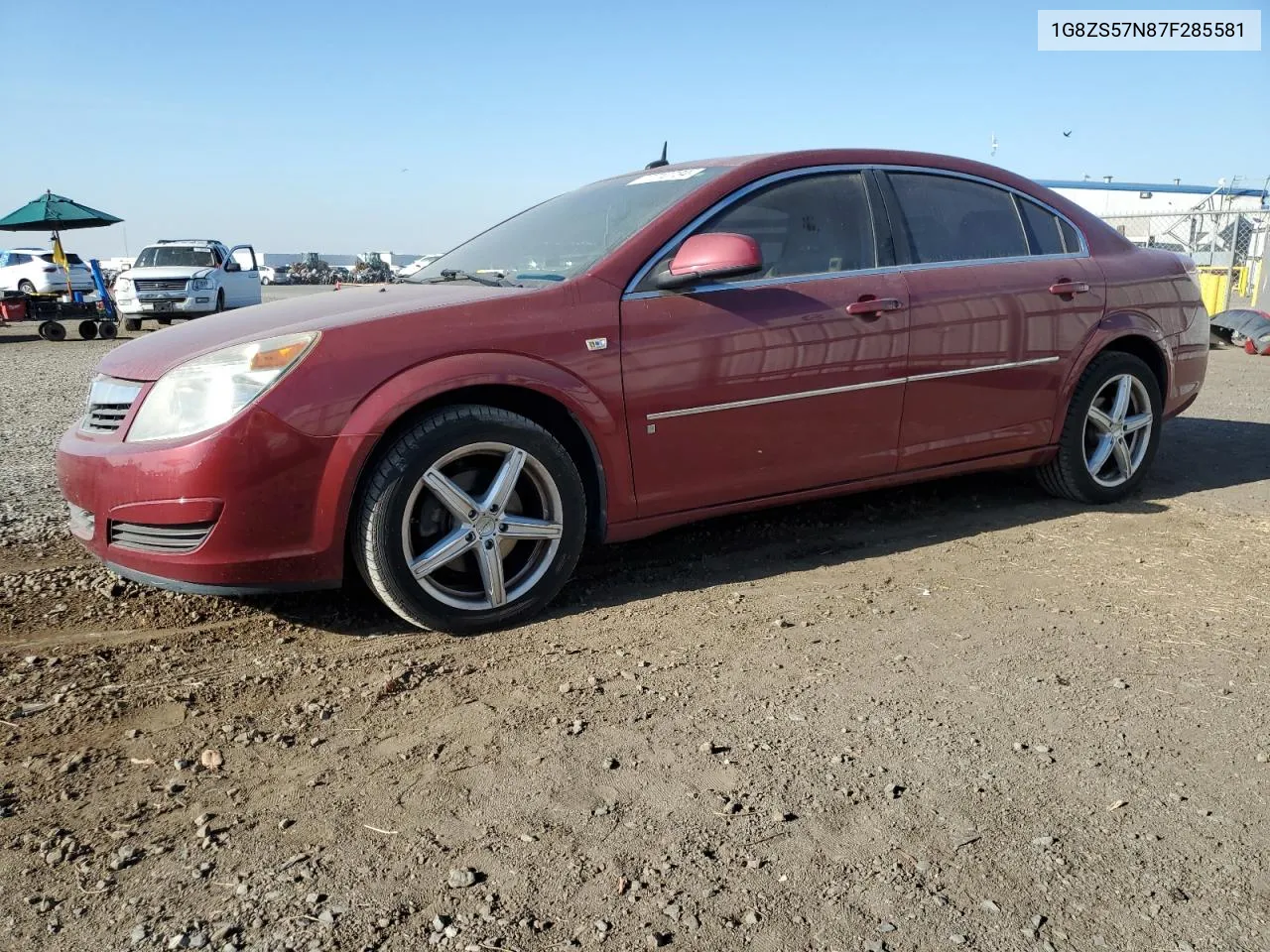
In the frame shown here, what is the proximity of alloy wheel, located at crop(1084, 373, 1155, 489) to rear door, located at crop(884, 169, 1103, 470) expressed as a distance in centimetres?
37

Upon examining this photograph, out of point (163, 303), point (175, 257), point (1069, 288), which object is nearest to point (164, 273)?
point (163, 303)

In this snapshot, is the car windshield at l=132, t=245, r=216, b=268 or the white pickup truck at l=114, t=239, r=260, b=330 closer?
the white pickup truck at l=114, t=239, r=260, b=330

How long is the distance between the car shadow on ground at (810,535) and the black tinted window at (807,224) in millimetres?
1179

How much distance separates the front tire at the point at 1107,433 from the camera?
4848 millimetres

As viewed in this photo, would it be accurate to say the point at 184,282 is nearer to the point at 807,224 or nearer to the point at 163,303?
the point at 163,303

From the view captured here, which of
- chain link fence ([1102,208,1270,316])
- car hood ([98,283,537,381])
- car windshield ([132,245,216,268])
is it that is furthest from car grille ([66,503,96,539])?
car windshield ([132,245,216,268])

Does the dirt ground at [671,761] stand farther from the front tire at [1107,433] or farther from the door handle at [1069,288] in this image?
the door handle at [1069,288]

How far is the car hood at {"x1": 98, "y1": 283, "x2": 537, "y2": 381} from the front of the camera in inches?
128

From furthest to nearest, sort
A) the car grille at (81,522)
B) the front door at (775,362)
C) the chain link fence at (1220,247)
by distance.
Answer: the chain link fence at (1220,247) → the front door at (775,362) → the car grille at (81,522)

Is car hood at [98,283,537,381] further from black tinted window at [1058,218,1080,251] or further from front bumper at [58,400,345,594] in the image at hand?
black tinted window at [1058,218,1080,251]

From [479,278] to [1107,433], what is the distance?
318cm

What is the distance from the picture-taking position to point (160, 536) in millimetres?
3150

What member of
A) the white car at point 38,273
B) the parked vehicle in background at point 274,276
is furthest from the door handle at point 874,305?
the parked vehicle in background at point 274,276

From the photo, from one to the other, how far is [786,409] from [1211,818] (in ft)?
6.80
